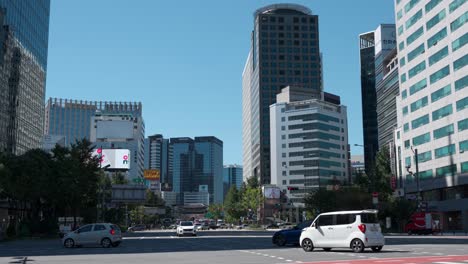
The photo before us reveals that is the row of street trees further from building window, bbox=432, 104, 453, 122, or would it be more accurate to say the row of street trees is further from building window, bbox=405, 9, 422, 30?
building window, bbox=405, 9, 422, 30

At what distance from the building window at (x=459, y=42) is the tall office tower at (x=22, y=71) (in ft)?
265

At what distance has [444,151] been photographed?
80.3 meters

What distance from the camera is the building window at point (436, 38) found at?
264ft

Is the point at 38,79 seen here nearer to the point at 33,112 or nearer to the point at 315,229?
the point at 33,112

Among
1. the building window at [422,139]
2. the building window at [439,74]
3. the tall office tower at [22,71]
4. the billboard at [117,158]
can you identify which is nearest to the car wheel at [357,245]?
the building window at [439,74]

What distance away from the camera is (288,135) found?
176000 mm

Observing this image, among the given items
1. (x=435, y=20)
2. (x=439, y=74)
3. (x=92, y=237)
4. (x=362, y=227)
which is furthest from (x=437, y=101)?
(x=362, y=227)

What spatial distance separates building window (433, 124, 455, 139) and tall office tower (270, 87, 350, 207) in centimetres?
8632

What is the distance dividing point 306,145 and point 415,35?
8529 centimetres

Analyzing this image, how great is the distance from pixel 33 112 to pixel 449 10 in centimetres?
9630

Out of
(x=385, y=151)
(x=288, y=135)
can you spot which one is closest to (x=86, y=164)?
(x=385, y=151)

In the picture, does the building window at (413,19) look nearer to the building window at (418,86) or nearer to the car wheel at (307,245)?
the building window at (418,86)

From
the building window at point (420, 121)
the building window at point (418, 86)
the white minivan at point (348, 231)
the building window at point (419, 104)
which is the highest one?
the building window at point (418, 86)

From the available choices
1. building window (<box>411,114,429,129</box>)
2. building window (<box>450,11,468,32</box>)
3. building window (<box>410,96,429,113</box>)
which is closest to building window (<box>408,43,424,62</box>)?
building window (<box>410,96,429,113</box>)
